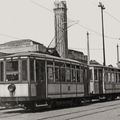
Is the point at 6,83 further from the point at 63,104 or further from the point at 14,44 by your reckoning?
the point at 14,44

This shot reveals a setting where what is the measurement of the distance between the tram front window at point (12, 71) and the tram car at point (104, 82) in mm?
9785

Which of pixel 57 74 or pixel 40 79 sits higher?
pixel 57 74

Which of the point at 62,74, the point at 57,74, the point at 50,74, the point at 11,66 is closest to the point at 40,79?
the point at 50,74

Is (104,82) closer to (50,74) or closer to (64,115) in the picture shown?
(50,74)

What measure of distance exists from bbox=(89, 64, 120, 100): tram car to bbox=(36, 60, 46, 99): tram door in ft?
29.1

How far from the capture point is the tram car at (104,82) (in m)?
26.4

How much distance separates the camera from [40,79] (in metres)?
17.0

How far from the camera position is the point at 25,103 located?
1678 cm

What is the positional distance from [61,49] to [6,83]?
194 feet

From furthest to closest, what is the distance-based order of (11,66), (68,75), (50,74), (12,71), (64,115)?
(68,75) < (50,74) < (11,66) < (12,71) < (64,115)

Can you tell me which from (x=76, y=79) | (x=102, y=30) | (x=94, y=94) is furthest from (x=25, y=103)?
(x=102, y=30)

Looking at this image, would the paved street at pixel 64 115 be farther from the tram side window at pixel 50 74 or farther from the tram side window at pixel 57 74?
the tram side window at pixel 57 74

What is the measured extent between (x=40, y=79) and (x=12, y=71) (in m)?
1.32

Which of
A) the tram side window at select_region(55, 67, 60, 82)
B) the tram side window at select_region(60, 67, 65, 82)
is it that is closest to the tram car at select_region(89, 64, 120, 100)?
the tram side window at select_region(60, 67, 65, 82)
